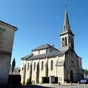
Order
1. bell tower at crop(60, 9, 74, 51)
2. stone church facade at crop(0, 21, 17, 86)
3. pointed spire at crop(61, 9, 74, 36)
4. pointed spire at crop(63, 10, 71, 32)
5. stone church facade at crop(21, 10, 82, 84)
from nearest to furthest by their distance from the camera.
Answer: stone church facade at crop(0, 21, 17, 86) → stone church facade at crop(21, 10, 82, 84) → bell tower at crop(60, 9, 74, 51) → pointed spire at crop(61, 9, 74, 36) → pointed spire at crop(63, 10, 71, 32)

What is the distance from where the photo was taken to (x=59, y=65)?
3659cm

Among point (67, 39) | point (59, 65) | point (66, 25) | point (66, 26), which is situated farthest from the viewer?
point (66, 25)

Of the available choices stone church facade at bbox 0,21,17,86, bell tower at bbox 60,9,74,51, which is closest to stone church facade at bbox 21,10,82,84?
bell tower at bbox 60,9,74,51

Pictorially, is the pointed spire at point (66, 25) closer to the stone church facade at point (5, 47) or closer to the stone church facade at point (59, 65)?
the stone church facade at point (59, 65)

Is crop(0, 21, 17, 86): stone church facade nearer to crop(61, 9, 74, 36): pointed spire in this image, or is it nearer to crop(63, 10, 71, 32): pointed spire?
crop(61, 9, 74, 36): pointed spire

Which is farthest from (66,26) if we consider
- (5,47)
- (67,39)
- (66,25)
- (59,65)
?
(5,47)

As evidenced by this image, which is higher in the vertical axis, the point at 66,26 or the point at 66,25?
the point at 66,25

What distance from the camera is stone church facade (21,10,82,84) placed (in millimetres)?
36031

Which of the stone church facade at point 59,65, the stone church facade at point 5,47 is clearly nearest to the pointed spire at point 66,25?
the stone church facade at point 59,65

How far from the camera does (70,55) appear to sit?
38.7 m

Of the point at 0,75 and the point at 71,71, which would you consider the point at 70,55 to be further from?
the point at 0,75

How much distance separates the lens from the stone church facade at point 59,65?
36.0 metres

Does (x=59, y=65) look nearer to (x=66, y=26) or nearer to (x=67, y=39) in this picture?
(x=67, y=39)

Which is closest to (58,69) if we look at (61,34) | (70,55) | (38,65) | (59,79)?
(59,79)
